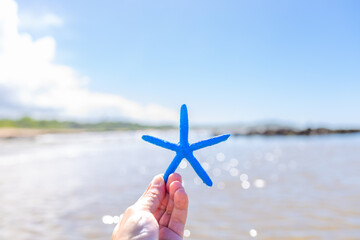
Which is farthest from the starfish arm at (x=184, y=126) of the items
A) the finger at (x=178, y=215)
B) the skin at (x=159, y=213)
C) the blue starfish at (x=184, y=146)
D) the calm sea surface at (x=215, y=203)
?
the calm sea surface at (x=215, y=203)

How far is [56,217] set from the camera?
5191 millimetres

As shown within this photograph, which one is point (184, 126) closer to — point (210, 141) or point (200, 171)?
point (210, 141)

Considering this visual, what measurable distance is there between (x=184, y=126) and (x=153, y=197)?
60 cm

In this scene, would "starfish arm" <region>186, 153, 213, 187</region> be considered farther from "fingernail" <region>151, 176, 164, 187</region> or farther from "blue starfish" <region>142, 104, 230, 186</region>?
Answer: "fingernail" <region>151, 176, 164, 187</region>

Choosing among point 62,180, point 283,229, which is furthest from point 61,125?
point 283,229

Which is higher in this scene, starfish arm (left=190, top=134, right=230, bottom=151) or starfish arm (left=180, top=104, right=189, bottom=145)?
starfish arm (left=180, top=104, right=189, bottom=145)

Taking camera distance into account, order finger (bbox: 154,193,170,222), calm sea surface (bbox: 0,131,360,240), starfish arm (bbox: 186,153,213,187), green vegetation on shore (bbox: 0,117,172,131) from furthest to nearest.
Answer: green vegetation on shore (bbox: 0,117,172,131)
calm sea surface (bbox: 0,131,360,240)
finger (bbox: 154,193,170,222)
starfish arm (bbox: 186,153,213,187)

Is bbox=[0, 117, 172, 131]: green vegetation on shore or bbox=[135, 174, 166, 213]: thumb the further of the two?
bbox=[0, 117, 172, 131]: green vegetation on shore

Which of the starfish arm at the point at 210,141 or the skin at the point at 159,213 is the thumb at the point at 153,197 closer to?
the skin at the point at 159,213

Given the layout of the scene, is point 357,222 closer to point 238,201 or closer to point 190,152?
point 238,201

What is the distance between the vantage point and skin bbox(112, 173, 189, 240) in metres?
2.03

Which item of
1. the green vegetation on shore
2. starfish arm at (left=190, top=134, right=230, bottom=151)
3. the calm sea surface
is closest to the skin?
starfish arm at (left=190, top=134, right=230, bottom=151)

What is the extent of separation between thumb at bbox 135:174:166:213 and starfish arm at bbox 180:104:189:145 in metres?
0.37

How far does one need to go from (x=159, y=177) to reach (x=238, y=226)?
9.05ft
